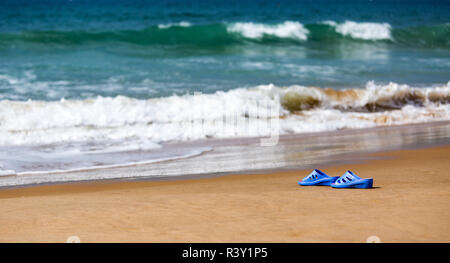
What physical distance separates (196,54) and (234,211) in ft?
55.7

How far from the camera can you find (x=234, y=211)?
16.7ft

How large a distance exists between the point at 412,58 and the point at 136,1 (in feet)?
99.7

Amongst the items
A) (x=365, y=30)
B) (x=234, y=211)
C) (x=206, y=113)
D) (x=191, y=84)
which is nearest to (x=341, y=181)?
(x=234, y=211)

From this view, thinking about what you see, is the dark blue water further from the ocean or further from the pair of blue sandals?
the pair of blue sandals

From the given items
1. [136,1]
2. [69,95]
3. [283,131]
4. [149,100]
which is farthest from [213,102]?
[136,1]

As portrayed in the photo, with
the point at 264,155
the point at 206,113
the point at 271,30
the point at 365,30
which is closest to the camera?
the point at 264,155

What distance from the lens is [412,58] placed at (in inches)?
865

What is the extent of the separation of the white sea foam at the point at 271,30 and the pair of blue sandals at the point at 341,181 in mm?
21004

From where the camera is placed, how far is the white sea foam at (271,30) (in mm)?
27391

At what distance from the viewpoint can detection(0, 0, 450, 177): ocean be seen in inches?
418

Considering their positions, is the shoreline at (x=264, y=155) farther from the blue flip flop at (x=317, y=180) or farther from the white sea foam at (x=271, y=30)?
the white sea foam at (x=271, y=30)

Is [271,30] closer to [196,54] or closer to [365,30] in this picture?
[365,30]

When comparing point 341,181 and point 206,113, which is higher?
point 206,113

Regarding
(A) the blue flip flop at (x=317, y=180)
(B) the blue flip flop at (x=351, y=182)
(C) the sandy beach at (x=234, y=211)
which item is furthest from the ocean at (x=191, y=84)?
(B) the blue flip flop at (x=351, y=182)
